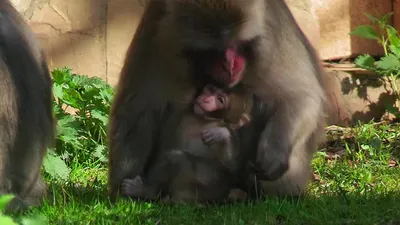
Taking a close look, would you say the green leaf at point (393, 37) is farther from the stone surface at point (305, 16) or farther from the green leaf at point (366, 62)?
the stone surface at point (305, 16)

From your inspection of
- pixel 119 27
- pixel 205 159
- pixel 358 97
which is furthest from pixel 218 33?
pixel 358 97

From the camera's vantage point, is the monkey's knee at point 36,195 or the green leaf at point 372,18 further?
the green leaf at point 372,18

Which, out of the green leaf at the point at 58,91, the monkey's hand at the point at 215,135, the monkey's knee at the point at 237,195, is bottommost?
the monkey's knee at the point at 237,195

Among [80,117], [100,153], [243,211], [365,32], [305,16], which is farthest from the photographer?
[305,16]

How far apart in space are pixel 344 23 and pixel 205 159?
360cm

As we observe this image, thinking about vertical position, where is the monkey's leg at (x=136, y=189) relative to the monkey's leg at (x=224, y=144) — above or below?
below

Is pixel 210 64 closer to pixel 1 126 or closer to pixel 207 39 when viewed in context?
pixel 207 39

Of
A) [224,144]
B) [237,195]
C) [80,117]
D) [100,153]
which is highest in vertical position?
[224,144]

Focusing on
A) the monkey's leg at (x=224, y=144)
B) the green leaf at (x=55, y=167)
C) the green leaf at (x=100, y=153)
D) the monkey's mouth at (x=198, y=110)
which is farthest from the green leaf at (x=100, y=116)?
the monkey's leg at (x=224, y=144)

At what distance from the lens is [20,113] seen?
5.52m

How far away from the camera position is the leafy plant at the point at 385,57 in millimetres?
8163

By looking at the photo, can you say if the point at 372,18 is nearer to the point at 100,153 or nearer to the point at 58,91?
the point at 100,153

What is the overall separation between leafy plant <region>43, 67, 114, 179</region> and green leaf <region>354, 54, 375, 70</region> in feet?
7.34

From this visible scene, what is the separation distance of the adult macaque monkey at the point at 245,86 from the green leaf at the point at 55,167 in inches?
42.1
